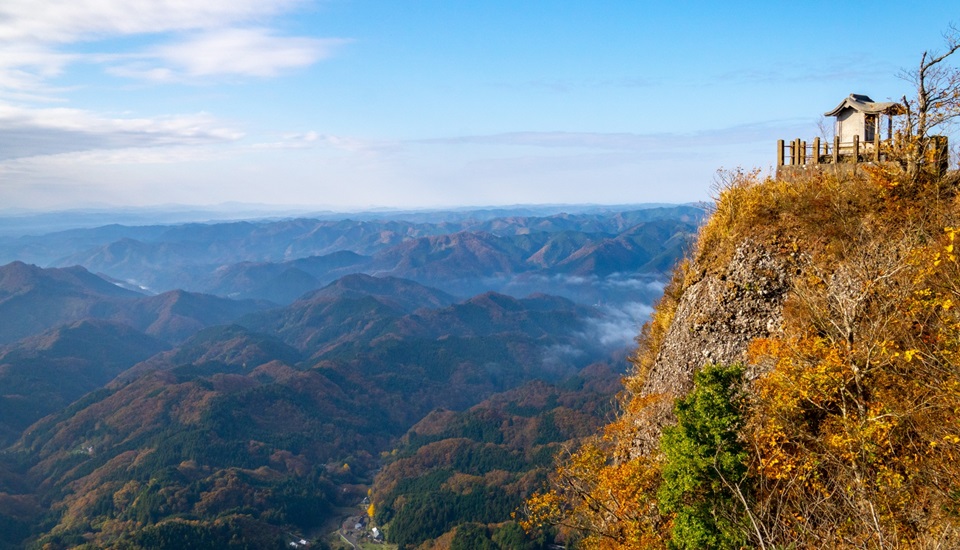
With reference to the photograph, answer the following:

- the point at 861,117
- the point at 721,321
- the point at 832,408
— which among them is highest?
the point at 861,117

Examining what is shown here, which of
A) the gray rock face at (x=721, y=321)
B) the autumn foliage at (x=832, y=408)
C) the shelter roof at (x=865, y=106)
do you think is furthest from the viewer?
the shelter roof at (x=865, y=106)

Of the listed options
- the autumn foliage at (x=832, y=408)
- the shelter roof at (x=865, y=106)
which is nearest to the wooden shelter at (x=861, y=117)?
the shelter roof at (x=865, y=106)

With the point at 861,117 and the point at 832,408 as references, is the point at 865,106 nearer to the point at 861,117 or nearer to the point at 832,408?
the point at 861,117

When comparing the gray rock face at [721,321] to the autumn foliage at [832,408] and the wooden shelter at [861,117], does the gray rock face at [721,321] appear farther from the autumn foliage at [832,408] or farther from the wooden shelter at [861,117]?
the wooden shelter at [861,117]

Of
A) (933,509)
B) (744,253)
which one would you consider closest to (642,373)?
(744,253)

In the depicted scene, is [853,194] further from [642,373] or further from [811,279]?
[642,373]

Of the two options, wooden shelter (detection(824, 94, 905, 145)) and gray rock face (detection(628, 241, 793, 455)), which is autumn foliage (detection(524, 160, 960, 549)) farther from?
wooden shelter (detection(824, 94, 905, 145))

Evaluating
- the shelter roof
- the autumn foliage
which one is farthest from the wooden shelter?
the autumn foliage

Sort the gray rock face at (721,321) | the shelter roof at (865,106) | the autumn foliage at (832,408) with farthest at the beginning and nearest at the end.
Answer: the shelter roof at (865,106) < the gray rock face at (721,321) < the autumn foliage at (832,408)

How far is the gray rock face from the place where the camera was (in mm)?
22688

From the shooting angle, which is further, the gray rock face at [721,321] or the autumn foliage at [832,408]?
the gray rock face at [721,321]

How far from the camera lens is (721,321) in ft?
78.1

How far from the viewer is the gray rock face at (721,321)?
74.4 feet

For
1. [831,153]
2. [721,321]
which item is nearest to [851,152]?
[831,153]
